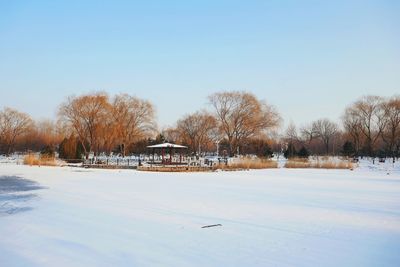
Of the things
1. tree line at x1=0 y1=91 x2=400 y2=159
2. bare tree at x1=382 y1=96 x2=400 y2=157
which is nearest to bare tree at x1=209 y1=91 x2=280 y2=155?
tree line at x1=0 y1=91 x2=400 y2=159

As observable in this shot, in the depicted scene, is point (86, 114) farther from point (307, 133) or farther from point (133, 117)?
point (307, 133)

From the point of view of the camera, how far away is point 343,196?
11625mm

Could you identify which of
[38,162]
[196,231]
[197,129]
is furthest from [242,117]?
[196,231]

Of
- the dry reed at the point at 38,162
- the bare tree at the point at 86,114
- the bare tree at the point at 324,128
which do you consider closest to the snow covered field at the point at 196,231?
the dry reed at the point at 38,162

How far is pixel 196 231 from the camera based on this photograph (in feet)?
21.7

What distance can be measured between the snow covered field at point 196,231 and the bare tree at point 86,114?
3849 cm

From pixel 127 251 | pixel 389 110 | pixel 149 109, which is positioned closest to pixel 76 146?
pixel 149 109

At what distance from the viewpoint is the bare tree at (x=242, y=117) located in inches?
2163

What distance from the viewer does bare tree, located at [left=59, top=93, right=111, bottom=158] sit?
157 feet

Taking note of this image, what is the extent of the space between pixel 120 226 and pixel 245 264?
3.10 m

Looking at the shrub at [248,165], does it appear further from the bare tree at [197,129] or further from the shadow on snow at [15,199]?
the bare tree at [197,129]

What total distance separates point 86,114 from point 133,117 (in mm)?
8491

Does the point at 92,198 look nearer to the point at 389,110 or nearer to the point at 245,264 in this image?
the point at 245,264

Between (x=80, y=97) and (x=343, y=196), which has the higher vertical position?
(x=80, y=97)
